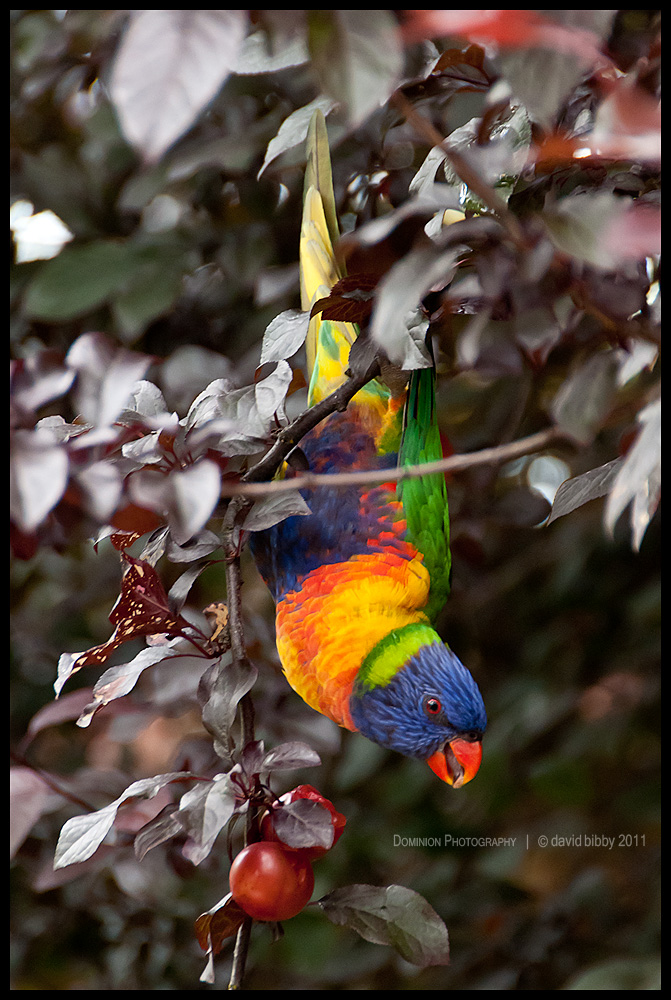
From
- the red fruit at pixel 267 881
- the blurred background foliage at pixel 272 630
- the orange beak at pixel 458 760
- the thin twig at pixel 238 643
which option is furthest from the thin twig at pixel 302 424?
the orange beak at pixel 458 760

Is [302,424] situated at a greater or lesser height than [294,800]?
greater

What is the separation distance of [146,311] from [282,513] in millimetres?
669

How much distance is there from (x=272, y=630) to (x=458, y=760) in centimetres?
44

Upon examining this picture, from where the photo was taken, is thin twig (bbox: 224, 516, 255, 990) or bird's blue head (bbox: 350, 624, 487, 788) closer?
thin twig (bbox: 224, 516, 255, 990)

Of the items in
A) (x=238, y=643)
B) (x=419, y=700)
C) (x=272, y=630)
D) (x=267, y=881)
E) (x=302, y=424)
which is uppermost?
(x=302, y=424)

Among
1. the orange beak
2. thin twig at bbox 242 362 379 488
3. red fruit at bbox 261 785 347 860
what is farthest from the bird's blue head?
thin twig at bbox 242 362 379 488

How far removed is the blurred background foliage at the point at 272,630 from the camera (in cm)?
104

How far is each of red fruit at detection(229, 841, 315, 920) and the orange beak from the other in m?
0.39

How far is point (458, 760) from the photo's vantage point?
1055 mm

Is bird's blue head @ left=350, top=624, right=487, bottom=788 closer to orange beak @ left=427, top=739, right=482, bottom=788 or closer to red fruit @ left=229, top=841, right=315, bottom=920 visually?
orange beak @ left=427, top=739, right=482, bottom=788

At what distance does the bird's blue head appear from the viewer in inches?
39.8

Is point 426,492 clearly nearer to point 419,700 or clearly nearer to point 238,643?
point 419,700

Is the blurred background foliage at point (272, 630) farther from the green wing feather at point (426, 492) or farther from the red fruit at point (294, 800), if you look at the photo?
the red fruit at point (294, 800)

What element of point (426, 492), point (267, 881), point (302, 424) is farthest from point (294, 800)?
point (426, 492)
